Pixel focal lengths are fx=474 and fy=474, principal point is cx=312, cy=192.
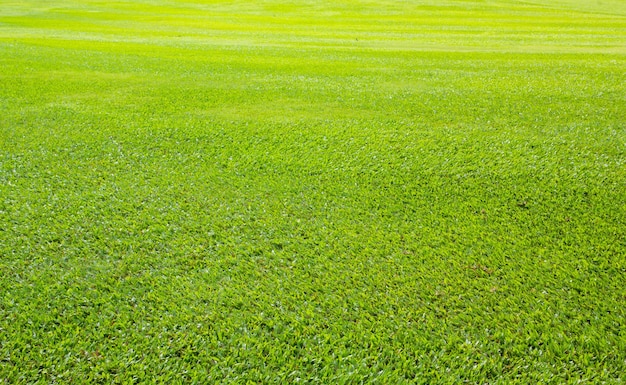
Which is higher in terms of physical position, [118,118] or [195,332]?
[118,118]

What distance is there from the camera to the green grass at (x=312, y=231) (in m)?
2.02

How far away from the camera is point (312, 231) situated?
295 cm

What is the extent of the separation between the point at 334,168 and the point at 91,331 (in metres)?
2.26

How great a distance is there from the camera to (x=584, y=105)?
5.64m

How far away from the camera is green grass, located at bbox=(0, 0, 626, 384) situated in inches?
79.6

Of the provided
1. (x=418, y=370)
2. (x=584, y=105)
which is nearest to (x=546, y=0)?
(x=584, y=105)

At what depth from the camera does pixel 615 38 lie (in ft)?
43.2

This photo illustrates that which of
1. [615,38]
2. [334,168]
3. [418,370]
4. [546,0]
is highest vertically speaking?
[546,0]

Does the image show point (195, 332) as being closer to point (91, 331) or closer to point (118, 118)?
point (91, 331)

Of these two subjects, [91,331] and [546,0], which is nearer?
[91,331]

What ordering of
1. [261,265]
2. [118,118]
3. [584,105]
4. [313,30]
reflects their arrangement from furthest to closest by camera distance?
[313,30]
[584,105]
[118,118]
[261,265]

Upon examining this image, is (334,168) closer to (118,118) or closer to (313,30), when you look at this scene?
(118,118)

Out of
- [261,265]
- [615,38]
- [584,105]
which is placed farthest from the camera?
[615,38]

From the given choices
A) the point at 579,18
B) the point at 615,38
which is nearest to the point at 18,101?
the point at 615,38
